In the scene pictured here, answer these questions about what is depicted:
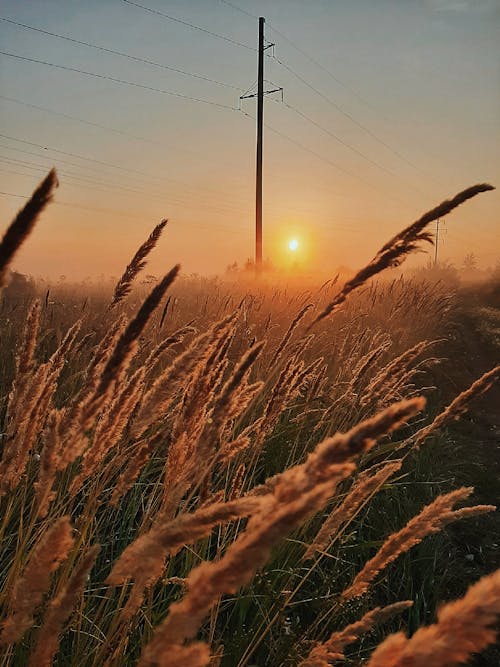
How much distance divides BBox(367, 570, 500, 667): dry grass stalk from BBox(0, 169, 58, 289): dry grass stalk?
0.53 m

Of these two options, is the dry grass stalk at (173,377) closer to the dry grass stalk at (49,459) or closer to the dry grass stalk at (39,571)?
the dry grass stalk at (49,459)

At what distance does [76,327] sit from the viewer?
2.07 m

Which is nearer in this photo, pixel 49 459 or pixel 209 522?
pixel 209 522

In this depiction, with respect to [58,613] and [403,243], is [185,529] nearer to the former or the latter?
[58,613]

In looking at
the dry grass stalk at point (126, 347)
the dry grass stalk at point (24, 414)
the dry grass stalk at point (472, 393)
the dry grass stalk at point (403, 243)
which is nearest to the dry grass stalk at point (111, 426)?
the dry grass stalk at point (24, 414)

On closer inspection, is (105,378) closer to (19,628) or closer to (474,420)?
(19,628)

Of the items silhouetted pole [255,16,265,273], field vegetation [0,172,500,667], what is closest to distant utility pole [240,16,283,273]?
silhouetted pole [255,16,265,273]

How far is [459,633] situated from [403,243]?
3.83ft

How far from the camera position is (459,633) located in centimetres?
47

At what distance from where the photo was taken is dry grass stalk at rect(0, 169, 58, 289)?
62cm

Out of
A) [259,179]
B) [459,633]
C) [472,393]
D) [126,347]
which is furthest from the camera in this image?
[259,179]

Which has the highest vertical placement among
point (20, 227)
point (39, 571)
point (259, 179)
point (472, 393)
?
point (259, 179)

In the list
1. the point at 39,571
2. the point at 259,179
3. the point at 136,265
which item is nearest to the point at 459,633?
the point at 39,571

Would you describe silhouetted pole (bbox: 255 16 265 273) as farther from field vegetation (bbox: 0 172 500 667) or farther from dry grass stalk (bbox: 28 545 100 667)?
dry grass stalk (bbox: 28 545 100 667)
